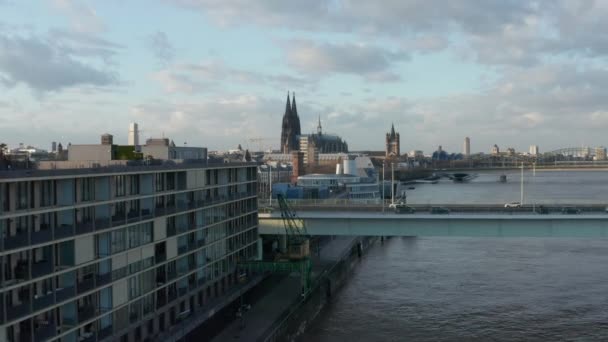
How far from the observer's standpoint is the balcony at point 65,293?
62.1ft

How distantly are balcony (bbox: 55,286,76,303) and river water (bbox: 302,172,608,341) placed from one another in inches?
566

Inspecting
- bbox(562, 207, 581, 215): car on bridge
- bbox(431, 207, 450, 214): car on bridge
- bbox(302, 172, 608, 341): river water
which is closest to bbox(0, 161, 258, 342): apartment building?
bbox(302, 172, 608, 341): river water

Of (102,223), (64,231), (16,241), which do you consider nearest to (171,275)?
(102,223)

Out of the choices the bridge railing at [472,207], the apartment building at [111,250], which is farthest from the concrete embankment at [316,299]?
the bridge railing at [472,207]

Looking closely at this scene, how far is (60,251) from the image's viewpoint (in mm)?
19672

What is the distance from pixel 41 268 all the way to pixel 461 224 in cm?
2386

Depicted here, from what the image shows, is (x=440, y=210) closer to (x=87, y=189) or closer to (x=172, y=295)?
(x=172, y=295)

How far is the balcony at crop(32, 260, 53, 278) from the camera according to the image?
1811cm

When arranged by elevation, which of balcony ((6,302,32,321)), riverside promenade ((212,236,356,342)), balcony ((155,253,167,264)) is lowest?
riverside promenade ((212,236,356,342))

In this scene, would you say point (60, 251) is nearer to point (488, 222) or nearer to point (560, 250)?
point (488, 222)

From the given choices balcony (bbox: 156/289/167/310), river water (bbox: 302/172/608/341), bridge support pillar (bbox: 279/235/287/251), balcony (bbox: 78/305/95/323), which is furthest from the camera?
bridge support pillar (bbox: 279/235/287/251)

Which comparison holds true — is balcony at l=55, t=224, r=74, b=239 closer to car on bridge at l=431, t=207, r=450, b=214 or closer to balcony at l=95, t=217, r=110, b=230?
balcony at l=95, t=217, r=110, b=230

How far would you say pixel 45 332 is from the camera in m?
18.5

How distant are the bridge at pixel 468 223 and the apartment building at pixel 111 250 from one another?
7.61m
